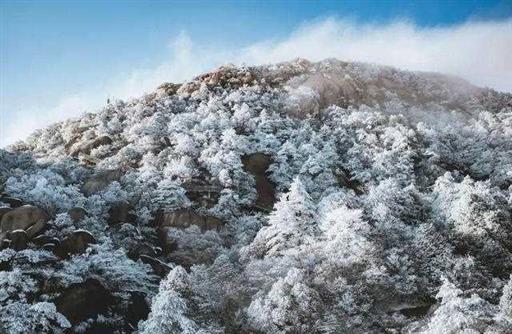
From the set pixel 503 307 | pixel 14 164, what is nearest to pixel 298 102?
pixel 14 164

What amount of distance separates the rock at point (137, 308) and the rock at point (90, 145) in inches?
1710

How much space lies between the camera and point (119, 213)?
6316cm

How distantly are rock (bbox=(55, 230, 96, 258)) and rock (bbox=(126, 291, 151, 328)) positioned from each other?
6.66 meters

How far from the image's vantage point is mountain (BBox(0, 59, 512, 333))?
42062 mm

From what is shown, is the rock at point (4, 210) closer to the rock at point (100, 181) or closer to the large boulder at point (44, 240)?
the large boulder at point (44, 240)

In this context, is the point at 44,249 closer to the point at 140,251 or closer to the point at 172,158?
the point at 140,251

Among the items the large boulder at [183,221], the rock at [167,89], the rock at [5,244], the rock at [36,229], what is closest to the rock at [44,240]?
the rock at [36,229]

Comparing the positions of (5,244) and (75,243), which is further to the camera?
(75,243)

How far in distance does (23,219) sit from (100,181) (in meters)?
19.5

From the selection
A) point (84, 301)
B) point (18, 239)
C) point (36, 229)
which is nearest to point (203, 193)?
point (36, 229)

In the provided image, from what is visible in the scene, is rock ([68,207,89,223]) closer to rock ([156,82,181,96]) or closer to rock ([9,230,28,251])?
rock ([9,230,28,251])

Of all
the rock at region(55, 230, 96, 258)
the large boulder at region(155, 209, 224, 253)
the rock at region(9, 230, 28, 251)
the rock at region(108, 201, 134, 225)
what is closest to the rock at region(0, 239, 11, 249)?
the rock at region(9, 230, 28, 251)

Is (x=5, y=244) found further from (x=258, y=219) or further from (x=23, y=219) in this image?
(x=258, y=219)

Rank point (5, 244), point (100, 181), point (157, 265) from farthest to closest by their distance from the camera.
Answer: point (100, 181), point (157, 265), point (5, 244)
